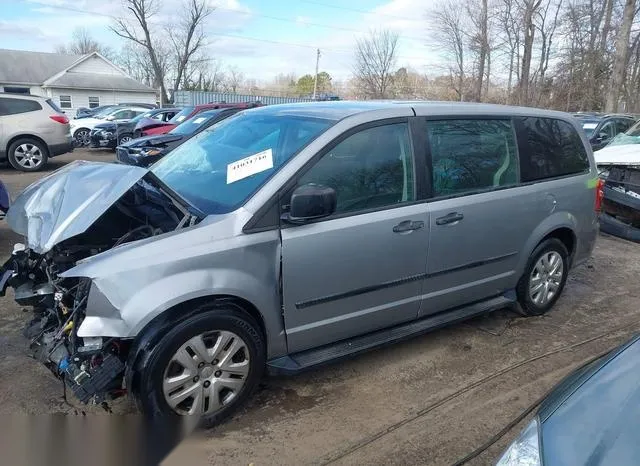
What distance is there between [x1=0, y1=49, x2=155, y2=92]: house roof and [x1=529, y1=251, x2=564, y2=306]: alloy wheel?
40256 mm

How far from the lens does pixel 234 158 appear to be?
3232mm

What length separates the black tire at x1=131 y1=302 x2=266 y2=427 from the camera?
97.7 inches

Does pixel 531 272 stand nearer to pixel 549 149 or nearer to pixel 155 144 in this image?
pixel 549 149

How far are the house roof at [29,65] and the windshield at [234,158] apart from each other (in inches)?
1650

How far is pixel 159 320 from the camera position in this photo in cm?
252

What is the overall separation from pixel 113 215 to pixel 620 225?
22.6 feet

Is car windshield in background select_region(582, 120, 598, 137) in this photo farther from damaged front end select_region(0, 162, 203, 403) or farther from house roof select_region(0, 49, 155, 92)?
house roof select_region(0, 49, 155, 92)

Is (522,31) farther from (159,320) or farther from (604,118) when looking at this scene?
(159,320)

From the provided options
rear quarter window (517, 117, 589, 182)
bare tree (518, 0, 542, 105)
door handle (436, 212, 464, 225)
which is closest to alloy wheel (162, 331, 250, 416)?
door handle (436, 212, 464, 225)

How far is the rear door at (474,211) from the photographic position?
11.2 feet

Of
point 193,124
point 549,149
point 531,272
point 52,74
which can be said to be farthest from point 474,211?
point 52,74

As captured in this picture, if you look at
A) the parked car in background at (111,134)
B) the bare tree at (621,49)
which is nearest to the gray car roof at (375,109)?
the parked car in background at (111,134)

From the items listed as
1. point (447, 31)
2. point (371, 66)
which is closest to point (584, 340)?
point (447, 31)

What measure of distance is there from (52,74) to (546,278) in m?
44.0
